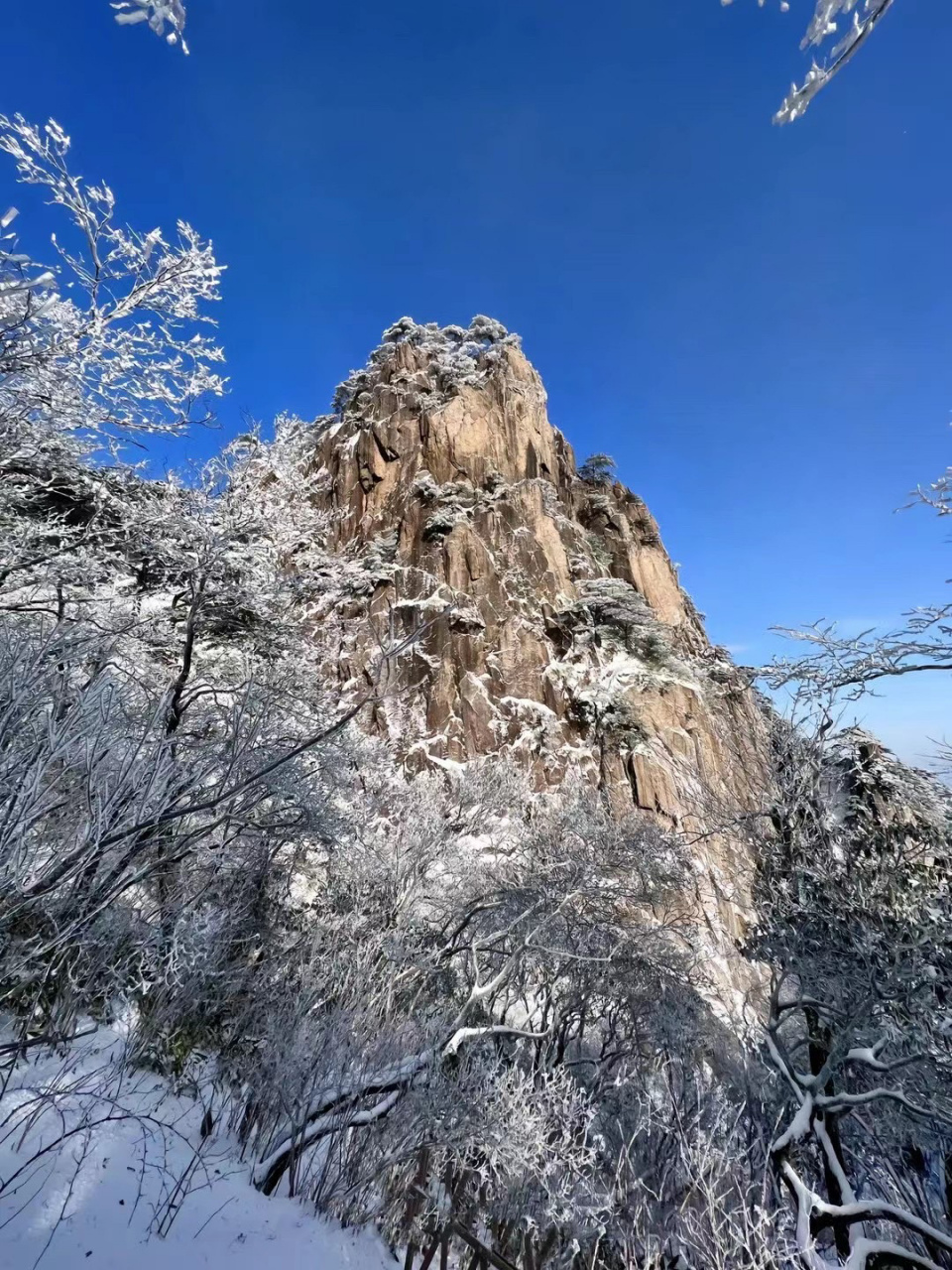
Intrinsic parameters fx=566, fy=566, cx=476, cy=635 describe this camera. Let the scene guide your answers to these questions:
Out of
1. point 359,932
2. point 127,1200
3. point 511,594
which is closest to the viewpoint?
point 127,1200

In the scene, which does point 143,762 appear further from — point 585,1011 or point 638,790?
point 638,790

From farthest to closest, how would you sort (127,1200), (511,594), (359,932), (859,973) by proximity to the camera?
1. (511,594)
2. (359,932)
3. (859,973)
4. (127,1200)

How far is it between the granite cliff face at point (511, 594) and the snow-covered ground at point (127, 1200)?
41.0 ft

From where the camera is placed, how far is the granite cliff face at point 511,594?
22.7 meters

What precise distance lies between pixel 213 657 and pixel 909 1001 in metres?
13.7

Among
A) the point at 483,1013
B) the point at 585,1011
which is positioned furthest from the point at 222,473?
the point at 585,1011

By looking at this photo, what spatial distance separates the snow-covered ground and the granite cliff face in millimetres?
12510

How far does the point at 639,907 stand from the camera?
51.6ft

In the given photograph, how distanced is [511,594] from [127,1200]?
23.4 meters

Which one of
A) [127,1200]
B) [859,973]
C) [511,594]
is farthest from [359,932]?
[511,594]

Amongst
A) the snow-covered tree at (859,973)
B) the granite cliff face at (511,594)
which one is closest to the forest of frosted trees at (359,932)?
the snow-covered tree at (859,973)

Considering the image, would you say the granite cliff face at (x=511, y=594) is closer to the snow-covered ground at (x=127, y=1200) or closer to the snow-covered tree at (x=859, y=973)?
the snow-covered tree at (x=859, y=973)

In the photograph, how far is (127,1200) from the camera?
193 inches

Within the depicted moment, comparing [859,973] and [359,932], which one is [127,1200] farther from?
[859,973]
